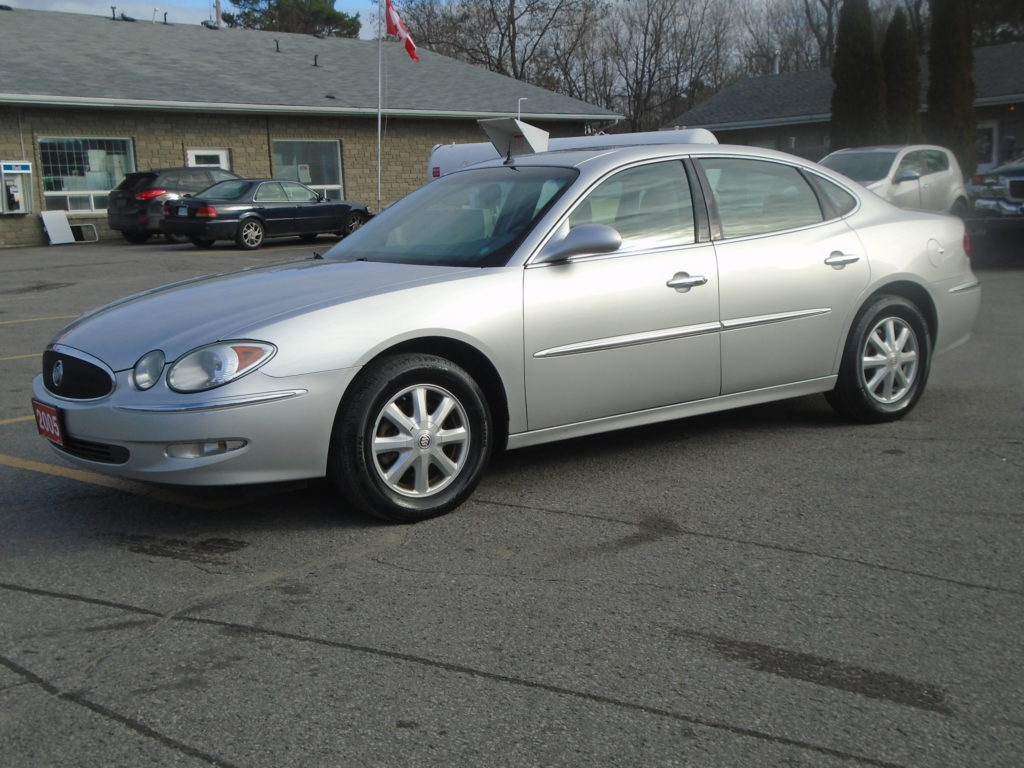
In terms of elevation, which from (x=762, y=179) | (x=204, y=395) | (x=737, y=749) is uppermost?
(x=762, y=179)

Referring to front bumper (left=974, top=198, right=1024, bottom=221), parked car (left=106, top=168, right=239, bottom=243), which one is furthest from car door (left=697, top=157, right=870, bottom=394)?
parked car (left=106, top=168, right=239, bottom=243)

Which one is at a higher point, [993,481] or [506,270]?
[506,270]

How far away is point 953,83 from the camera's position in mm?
29047

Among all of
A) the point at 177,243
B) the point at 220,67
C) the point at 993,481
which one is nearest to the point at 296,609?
the point at 993,481

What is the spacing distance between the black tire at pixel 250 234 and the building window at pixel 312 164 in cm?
619

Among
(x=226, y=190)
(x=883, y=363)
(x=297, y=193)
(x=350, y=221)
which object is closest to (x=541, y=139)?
(x=883, y=363)

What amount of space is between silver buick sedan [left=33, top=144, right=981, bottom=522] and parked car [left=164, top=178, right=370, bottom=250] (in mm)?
15820

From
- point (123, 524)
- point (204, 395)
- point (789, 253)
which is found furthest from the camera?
point (789, 253)

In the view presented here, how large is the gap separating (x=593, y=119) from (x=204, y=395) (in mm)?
30811

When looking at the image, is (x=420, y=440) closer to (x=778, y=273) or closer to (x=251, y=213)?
(x=778, y=273)

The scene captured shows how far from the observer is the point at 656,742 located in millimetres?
2885

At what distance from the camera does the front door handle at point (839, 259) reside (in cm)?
603

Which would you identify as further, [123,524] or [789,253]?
[789,253]

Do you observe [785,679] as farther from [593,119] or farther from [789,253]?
[593,119]
